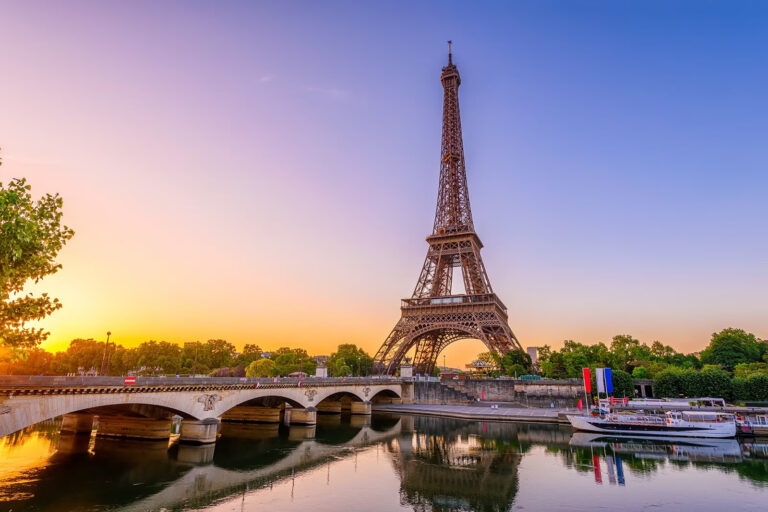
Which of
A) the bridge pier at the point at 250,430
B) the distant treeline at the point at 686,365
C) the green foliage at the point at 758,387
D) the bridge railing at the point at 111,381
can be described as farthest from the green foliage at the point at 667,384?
the bridge pier at the point at 250,430

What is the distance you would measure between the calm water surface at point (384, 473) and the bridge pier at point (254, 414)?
942cm

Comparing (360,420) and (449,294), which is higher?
(449,294)

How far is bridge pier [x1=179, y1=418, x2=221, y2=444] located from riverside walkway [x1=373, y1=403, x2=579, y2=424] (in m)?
29.4

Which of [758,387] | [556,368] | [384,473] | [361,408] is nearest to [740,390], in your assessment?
[758,387]

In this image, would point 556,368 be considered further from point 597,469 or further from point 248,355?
point 248,355

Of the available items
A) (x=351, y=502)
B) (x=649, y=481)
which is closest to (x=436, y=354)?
(x=649, y=481)

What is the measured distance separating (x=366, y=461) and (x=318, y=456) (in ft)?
12.5

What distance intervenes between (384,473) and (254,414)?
27.4m

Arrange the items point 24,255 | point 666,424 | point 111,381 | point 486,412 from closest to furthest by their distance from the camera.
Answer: point 24,255 < point 111,381 < point 666,424 < point 486,412

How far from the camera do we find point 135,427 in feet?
112

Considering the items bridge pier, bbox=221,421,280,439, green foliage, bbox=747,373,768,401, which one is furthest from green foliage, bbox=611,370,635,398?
bridge pier, bbox=221,421,280,439

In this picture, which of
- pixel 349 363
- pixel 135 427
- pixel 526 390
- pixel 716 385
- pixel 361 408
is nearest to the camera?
pixel 135 427

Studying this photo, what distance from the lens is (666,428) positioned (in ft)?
122

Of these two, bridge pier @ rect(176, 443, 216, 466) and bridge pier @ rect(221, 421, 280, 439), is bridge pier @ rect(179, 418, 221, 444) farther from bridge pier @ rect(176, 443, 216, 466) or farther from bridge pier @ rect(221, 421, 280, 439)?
bridge pier @ rect(221, 421, 280, 439)
